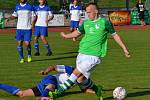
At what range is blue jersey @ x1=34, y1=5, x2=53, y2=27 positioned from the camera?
19.6 m

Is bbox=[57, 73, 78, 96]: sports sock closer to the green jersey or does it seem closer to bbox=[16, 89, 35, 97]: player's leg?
the green jersey

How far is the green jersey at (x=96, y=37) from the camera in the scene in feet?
32.0

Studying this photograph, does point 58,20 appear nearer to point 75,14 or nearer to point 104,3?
point 75,14

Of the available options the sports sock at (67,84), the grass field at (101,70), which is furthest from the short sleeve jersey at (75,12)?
the sports sock at (67,84)

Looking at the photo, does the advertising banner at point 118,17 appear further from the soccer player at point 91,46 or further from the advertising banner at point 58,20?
the soccer player at point 91,46

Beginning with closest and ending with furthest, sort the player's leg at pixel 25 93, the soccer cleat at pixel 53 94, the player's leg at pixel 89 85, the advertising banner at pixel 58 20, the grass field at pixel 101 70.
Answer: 1. the soccer cleat at pixel 53 94
2. the player's leg at pixel 89 85
3. the player's leg at pixel 25 93
4. the grass field at pixel 101 70
5. the advertising banner at pixel 58 20

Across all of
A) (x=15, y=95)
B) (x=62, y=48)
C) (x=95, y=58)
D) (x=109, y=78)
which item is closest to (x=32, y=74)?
(x=109, y=78)

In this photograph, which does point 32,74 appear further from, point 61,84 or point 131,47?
point 131,47

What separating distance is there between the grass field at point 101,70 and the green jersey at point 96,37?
123 centimetres

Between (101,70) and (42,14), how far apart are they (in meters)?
5.57

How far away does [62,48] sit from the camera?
22516mm

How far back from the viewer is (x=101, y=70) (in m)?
15.0

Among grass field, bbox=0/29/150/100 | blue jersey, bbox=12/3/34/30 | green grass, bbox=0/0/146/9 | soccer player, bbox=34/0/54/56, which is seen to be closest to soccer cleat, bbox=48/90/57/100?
grass field, bbox=0/29/150/100

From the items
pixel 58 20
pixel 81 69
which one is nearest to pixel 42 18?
pixel 81 69
